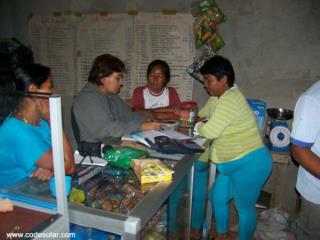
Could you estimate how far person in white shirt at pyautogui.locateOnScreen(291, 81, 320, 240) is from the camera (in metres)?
1.28

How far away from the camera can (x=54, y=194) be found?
39.9 inches

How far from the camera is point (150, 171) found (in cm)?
132

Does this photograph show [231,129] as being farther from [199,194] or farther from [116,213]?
[116,213]

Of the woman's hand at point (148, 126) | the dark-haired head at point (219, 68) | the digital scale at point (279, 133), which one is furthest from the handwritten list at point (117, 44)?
the woman's hand at point (148, 126)

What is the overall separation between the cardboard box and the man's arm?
0.62 m

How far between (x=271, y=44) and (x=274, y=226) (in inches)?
75.0

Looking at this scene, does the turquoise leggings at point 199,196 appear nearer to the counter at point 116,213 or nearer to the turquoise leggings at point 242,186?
the turquoise leggings at point 242,186

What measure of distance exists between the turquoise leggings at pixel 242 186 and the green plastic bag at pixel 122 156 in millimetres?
948

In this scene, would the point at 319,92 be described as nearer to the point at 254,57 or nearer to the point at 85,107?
the point at 85,107

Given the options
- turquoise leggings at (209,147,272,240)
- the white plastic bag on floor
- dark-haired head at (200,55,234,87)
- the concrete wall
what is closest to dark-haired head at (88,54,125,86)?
dark-haired head at (200,55,234,87)

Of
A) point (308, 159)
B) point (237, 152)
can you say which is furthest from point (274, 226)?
point (308, 159)

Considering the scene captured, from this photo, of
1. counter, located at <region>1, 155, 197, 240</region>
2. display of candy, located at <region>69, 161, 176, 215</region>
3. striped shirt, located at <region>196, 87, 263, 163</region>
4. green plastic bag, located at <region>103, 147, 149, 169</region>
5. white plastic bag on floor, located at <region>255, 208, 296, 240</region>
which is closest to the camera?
counter, located at <region>1, 155, 197, 240</region>

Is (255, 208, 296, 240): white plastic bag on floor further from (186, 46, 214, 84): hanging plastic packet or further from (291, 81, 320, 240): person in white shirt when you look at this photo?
(186, 46, 214, 84): hanging plastic packet

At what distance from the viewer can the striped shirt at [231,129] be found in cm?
201
